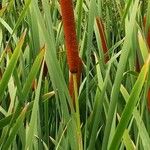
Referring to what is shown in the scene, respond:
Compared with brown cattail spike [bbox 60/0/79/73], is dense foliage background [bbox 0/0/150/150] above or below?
below

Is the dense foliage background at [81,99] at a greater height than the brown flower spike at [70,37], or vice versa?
the brown flower spike at [70,37]

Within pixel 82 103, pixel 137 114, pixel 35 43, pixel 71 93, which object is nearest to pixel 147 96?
pixel 137 114

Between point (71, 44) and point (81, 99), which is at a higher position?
point (71, 44)

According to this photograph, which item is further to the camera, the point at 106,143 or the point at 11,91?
the point at 11,91

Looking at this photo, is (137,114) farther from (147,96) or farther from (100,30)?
(100,30)

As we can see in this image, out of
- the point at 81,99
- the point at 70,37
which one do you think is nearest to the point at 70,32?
the point at 70,37

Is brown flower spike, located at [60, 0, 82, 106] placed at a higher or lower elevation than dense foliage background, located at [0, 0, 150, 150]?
higher

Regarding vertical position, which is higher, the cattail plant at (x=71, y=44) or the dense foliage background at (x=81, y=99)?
the cattail plant at (x=71, y=44)

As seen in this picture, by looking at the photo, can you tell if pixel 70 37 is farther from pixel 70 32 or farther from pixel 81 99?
pixel 81 99
